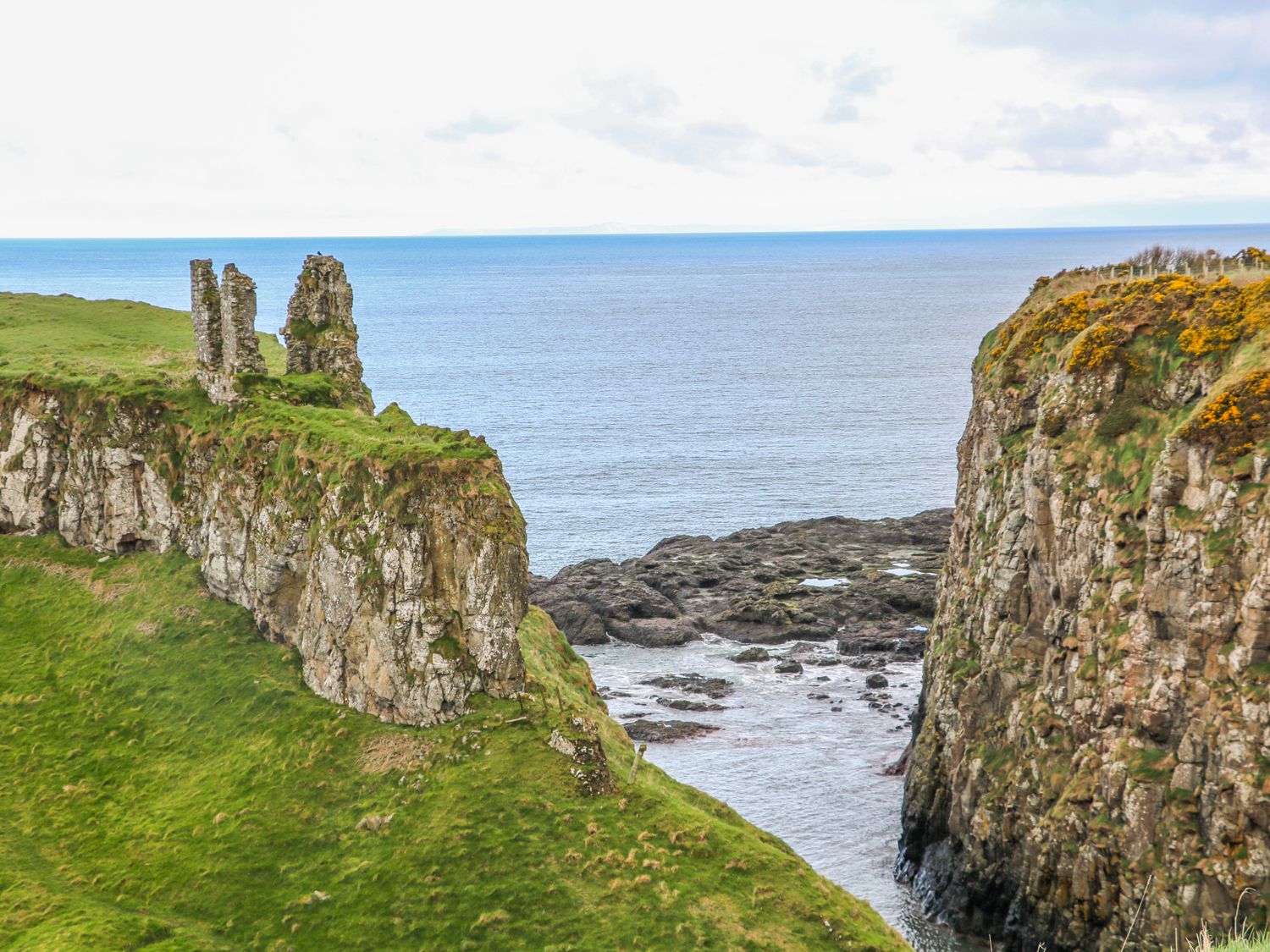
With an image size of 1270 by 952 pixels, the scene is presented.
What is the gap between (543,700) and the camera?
38.8 meters

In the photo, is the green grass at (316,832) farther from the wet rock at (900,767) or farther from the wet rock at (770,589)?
the wet rock at (770,589)

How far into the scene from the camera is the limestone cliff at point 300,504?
127ft

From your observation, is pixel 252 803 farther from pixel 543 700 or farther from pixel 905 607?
pixel 905 607

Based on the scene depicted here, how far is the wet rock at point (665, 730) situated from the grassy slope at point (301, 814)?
53.8 feet

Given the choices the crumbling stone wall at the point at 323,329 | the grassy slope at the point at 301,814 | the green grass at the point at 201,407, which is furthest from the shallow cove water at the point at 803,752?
the crumbling stone wall at the point at 323,329

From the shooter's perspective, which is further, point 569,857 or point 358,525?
point 358,525

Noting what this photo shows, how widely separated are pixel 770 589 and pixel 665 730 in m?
21.6

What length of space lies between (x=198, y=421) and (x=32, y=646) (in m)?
10.0

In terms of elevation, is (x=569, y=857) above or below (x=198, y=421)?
below

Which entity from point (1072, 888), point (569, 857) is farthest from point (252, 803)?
point (1072, 888)

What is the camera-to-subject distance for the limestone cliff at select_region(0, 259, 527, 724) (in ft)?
127

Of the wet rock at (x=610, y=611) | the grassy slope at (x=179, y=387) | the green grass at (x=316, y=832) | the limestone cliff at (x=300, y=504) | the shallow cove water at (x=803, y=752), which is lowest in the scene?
the shallow cove water at (x=803, y=752)

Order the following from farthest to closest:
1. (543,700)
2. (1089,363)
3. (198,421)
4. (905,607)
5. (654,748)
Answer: (905,607) < (654,748) < (198,421) < (1089,363) < (543,700)

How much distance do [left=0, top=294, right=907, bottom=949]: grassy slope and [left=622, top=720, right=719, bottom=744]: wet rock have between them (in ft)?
53.8
